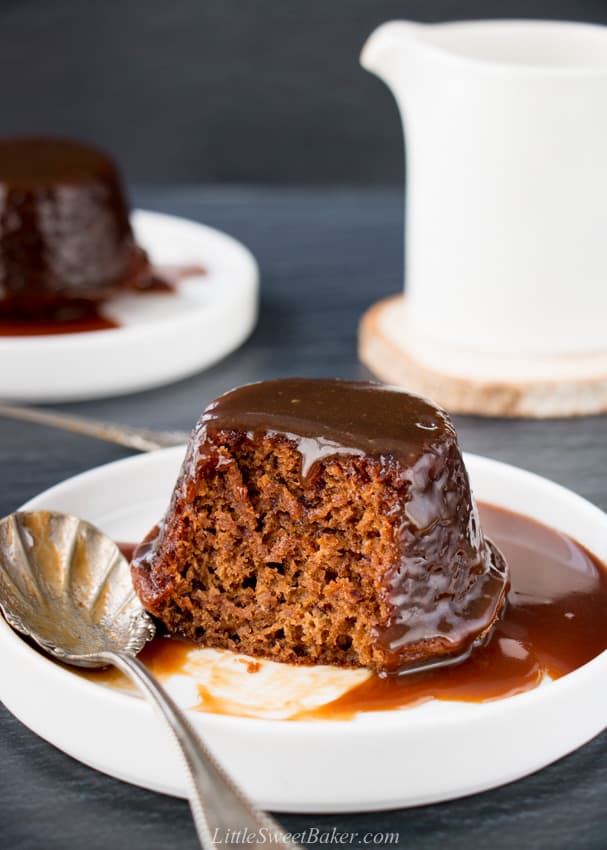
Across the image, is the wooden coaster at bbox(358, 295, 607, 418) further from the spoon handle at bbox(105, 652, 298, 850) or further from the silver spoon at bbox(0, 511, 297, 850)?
the spoon handle at bbox(105, 652, 298, 850)

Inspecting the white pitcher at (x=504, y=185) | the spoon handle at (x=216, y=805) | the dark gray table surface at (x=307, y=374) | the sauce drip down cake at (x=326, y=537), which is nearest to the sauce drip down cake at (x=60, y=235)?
the dark gray table surface at (x=307, y=374)

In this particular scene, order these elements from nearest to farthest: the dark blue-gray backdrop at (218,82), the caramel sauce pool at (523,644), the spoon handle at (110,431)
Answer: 1. the caramel sauce pool at (523,644)
2. the spoon handle at (110,431)
3. the dark blue-gray backdrop at (218,82)

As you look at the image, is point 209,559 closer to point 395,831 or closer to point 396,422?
point 396,422

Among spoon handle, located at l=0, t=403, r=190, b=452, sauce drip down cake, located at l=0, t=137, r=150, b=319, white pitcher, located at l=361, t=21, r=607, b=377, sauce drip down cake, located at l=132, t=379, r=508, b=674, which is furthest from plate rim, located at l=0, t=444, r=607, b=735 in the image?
sauce drip down cake, located at l=0, t=137, r=150, b=319

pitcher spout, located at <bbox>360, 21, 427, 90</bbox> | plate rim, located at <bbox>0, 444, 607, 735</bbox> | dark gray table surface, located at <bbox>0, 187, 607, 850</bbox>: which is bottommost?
dark gray table surface, located at <bbox>0, 187, 607, 850</bbox>

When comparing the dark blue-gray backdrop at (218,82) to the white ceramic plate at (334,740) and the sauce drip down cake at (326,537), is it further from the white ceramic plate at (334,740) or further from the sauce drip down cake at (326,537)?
the white ceramic plate at (334,740)

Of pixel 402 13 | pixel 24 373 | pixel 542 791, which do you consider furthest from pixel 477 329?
pixel 402 13
